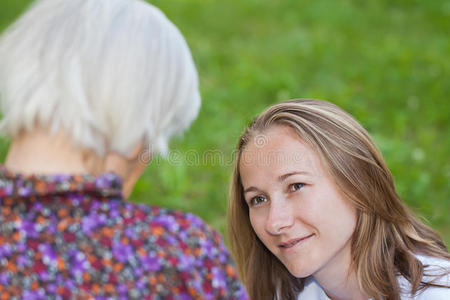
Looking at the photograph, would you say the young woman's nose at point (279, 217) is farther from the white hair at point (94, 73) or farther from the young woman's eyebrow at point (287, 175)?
the white hair at point (94, 73)

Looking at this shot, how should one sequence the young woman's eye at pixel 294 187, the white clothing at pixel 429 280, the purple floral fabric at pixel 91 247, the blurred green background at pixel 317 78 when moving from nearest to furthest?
the purple floral fabric at pixel 91 247 → the white clothing at pixel 429 280 → the young woman's eye at pixel 294 187 → the blurred green background at pixel 317 78

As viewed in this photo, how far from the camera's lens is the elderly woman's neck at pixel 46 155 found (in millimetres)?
1523

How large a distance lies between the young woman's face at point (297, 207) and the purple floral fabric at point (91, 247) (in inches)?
21.4

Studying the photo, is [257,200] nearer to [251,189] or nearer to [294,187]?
[251,189]

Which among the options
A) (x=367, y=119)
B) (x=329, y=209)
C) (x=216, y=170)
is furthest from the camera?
(x=367, y=119)

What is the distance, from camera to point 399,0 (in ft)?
24.4

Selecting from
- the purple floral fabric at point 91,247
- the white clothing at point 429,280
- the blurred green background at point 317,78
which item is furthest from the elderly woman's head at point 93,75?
the blurred green background at point 317,78

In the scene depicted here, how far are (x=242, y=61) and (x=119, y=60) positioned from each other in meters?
4.67

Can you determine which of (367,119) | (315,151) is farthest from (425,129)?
A: (315,151)

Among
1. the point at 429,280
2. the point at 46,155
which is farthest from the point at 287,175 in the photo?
the point at 46,155

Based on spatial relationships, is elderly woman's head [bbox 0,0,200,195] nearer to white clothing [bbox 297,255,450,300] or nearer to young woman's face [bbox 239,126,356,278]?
young woman's face [bbox 239,126,356,278]

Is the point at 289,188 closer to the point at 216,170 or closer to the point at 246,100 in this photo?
the point at 216,170

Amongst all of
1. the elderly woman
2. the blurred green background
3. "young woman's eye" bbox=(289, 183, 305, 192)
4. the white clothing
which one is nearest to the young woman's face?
"young woman's eye" bbox=(289, 183, 305, 192)

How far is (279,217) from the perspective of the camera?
2035 mm
